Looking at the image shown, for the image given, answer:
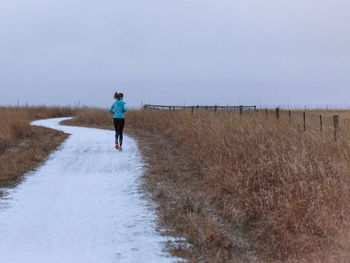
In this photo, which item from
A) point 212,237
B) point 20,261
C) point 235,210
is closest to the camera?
point 20,261

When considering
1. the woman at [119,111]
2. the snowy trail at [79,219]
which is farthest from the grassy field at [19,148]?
the woman at [119,111]

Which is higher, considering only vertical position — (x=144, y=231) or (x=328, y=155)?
(x=328, y=155)

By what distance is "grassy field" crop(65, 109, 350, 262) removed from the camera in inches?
248

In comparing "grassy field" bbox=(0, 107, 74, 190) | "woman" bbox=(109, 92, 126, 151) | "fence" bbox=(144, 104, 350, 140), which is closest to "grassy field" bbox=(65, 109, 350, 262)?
"fence" bbox=(144, 104, 350, 140)

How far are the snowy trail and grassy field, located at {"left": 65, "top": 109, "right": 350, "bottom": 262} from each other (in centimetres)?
41

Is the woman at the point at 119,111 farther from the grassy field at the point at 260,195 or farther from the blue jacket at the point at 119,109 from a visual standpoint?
the grassy field at the point at 260,195

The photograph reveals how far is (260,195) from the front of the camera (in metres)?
8.26

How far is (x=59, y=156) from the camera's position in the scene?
52.5 ft

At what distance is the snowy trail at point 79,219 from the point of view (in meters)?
6.48

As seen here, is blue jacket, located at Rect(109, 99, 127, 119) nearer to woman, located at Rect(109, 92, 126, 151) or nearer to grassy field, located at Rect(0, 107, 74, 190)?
woman, located at Rect(109, 92, 126, 151)

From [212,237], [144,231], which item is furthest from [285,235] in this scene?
[144,231]

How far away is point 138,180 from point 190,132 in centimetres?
606

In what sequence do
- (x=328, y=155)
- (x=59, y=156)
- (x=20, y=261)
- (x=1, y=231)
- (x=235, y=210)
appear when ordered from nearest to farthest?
1. (x=20, y=261)
2. (x=1, y=231)
3. (x=235, y=210)
4. (x=328, y=155)
5. (x=59, y=156)

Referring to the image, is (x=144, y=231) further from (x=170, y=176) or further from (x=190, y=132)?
(x=190, y=132)
